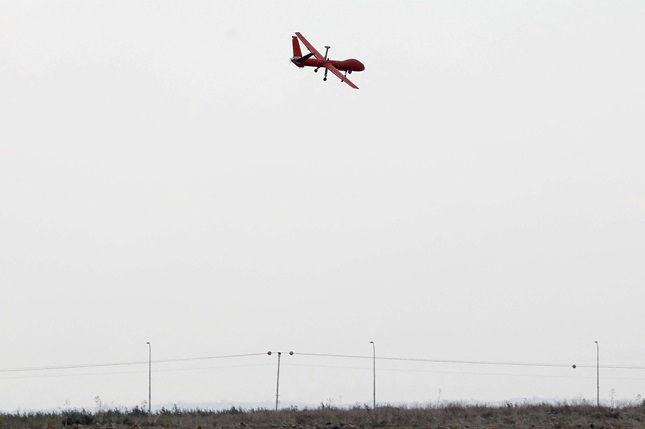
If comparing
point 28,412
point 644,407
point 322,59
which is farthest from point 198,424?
point 322,59

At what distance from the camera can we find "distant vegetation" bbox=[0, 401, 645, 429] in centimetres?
4566

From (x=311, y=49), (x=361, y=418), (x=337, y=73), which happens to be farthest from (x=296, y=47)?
(x=361, y=418)

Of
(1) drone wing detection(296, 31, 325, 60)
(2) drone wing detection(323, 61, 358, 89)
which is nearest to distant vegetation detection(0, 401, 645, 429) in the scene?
(2) drone wing detection(323, 61, 358, 89)

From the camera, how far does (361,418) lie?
47.2m

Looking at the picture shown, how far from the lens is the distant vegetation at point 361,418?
150ft

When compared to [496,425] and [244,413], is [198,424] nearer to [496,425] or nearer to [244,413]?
[244,413]

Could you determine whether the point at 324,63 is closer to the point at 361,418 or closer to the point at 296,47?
the point at 296,47

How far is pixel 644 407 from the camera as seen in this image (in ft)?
169

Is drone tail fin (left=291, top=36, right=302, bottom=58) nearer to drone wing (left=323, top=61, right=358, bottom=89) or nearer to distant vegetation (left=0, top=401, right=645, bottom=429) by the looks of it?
drone wing (left=323, top=61, right=358, bottom=89)

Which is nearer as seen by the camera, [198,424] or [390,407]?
[198,424]

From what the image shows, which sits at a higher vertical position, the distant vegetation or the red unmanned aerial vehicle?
the red unmanned aerial vehicle

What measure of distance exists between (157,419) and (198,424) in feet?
7.03

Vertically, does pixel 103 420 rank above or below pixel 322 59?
below

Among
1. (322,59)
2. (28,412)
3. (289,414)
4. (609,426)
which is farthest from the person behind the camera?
(322,59)
